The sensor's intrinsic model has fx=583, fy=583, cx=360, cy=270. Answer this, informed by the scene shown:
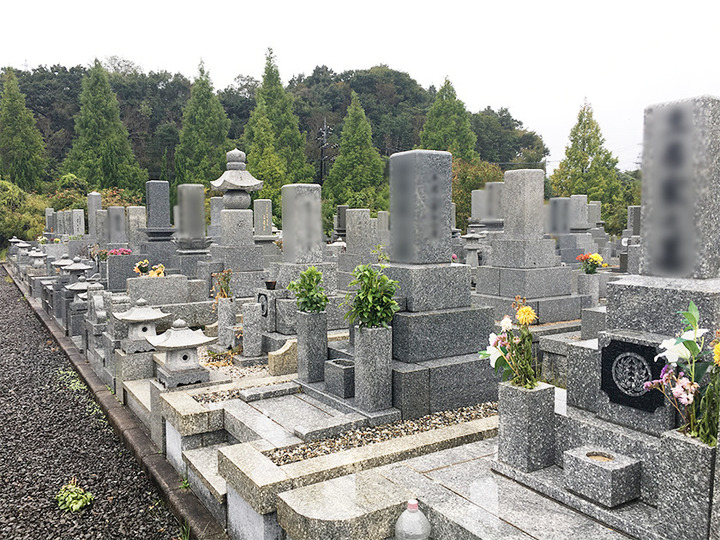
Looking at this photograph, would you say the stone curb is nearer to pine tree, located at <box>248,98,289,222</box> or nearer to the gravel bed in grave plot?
the gravel bed in grave plot

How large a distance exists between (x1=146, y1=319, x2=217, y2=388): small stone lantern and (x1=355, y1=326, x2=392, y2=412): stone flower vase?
6.75 feet

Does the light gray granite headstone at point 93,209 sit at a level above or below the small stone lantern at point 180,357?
above

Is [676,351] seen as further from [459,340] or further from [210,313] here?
[210,313]

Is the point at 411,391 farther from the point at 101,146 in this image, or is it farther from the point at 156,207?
the point at 101,146

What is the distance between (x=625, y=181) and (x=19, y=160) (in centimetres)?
3858

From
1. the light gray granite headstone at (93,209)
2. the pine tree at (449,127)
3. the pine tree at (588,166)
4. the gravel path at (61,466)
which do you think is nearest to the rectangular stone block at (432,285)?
the gravel path at (61,466)

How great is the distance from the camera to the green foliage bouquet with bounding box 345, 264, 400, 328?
17.0ft

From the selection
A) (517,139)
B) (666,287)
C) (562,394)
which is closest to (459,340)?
(562,394)

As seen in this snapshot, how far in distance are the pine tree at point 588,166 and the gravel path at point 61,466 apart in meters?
27.8

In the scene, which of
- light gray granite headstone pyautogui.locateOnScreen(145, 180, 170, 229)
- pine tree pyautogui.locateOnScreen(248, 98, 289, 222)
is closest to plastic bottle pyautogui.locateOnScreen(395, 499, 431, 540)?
light gray granite headstone pyautogui.locateOnScreen(145, 180, 170, 229)

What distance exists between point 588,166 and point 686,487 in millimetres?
31377

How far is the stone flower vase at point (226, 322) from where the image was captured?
27.1ft

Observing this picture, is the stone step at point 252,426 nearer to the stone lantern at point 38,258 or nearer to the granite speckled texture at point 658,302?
the granite speckled texture at point 658,302

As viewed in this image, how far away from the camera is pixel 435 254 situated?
603cm
